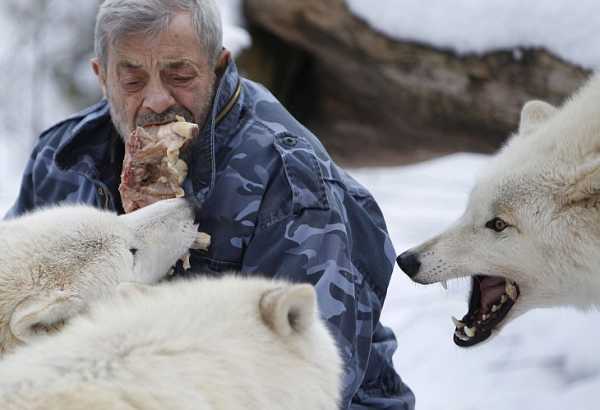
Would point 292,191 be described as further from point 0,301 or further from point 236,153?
point 0,301

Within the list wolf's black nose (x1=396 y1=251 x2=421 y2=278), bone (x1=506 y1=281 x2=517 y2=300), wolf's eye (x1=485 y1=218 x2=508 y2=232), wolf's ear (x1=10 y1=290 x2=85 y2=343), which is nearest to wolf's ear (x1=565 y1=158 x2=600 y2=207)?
wolf's eye (x1=485 y1=218 x2=508 y2=232)

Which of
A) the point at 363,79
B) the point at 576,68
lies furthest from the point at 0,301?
the point at 363,79

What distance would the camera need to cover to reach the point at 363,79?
707 cm

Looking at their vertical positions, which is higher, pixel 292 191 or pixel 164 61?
pixel 164 61

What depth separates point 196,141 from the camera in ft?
9.20

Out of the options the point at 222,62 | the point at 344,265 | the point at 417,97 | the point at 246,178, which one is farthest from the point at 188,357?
the point at 417,97

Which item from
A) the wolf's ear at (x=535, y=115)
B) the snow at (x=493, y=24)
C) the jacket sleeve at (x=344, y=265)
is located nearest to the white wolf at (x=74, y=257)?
the jacket sleeve at (x=344, y=265)

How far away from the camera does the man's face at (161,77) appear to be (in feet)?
9.18

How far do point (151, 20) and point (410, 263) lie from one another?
1319mm

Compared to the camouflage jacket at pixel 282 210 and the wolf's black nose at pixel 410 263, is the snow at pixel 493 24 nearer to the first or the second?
the wolf's black nose at pixel 410 263

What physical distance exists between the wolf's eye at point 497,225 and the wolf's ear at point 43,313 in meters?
1.53

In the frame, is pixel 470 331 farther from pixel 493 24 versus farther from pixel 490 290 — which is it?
pixel 493 24

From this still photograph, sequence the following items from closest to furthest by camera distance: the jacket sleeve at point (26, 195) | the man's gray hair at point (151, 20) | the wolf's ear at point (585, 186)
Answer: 1. the wolf's ear at point (585, 186)
2. the man's gray hair at point (151, 20)
3. the jacket sleeve at point (26, 195)

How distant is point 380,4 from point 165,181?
4184 millimetres
